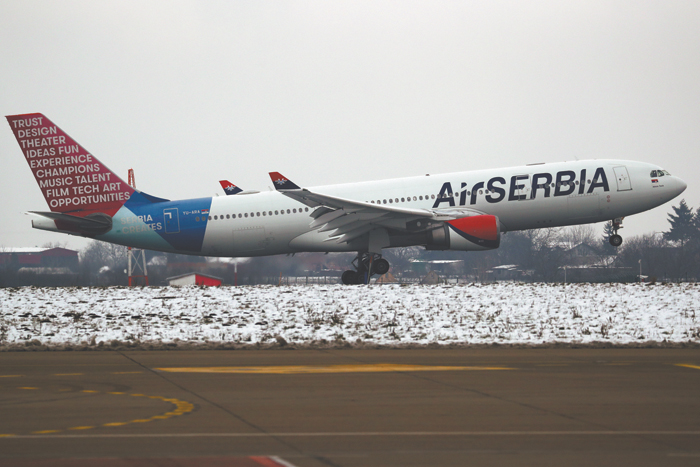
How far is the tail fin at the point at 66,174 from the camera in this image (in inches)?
1131

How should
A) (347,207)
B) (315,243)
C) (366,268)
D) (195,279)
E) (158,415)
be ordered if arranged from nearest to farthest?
(158,415) → (347,207) → (366,268) → (315,243) → (195,279)

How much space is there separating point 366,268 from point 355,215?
234cm

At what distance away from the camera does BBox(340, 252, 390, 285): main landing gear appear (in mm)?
26344

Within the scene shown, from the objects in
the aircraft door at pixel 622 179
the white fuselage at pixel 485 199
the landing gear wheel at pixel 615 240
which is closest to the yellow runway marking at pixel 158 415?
the white fuselage at pixel 485 199

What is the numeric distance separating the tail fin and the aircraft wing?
853cm

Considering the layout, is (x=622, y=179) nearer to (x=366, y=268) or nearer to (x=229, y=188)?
(x=366, y=268)

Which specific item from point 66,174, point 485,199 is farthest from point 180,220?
point 485,199

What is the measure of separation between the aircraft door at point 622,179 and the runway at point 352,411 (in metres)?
15.8

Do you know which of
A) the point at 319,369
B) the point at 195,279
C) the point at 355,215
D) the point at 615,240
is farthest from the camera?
the point at 195,279

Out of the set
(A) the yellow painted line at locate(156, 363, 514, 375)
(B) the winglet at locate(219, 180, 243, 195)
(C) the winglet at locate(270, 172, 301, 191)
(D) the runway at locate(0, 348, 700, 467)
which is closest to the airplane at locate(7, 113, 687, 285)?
(C) the winglet at locate(270, 172, 301, 191)

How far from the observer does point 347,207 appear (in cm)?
2533

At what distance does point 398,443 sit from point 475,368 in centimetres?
518

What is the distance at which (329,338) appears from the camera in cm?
1600

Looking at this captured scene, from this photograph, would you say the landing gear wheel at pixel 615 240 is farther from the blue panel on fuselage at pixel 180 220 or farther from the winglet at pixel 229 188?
the blue panel on fuselage at pixel 180 220
